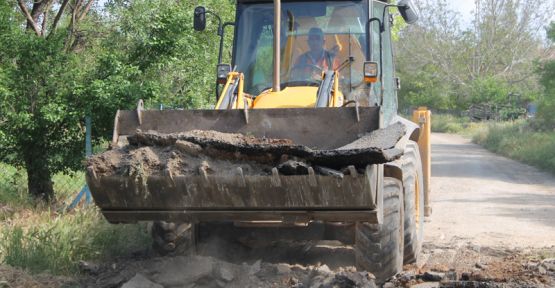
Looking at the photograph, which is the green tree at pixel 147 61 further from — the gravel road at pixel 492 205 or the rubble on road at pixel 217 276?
the gravel road at pixel 492 205

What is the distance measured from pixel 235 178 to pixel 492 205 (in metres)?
9.16

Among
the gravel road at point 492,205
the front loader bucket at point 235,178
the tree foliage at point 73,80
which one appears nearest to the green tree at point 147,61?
the tree foliage at point 73,80

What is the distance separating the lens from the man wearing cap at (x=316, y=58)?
332 inches

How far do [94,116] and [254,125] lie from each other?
4304 mm

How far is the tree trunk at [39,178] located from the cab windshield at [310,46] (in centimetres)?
362

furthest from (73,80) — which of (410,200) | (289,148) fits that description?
(289,148)

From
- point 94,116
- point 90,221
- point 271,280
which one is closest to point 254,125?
point 271,280

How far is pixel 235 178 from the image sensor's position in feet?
20.1

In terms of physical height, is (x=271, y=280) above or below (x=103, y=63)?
below

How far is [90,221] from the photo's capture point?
9164 millimetres

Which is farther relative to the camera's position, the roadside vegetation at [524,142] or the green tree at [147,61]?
the roadside vegetation at [524,142]

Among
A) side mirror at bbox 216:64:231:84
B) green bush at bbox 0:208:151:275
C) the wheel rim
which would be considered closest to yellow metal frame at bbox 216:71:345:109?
side mirror at bbox 216:64:231:84

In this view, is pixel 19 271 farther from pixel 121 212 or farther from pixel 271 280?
pixel 271 280

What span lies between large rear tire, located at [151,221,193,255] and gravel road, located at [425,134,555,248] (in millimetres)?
3779
